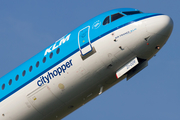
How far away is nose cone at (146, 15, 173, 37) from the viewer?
28.3 metres

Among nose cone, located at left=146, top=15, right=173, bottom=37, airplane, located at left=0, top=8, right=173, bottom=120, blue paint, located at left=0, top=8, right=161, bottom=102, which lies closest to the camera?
nose cone, located at left=146, top=15, right=173, bottom=37

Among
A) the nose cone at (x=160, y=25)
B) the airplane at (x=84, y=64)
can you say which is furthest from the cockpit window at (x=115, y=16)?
the nose cone at (x=160, y=25)

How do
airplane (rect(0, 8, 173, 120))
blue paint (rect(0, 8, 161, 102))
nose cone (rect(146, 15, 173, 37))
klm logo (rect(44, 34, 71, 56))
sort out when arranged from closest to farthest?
1. nose cone (rect(146, 15, 173, 37))
2. airplane (rect(0, 8, 173, 120))
3. blue paint (rect(0, 8, 161, 102))
4. klm logo (rect(44, 34, 71, 56))

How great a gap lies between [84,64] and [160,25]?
21.4 feet

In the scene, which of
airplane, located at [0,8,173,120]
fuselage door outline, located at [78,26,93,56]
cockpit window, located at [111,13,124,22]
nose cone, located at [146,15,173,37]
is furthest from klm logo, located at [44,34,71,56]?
nose cone, located at [146,15,173,37]

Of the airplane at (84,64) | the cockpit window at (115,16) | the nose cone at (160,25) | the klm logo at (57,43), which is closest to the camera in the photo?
the nose cone at (160,25)

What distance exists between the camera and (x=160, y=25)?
28359 mm

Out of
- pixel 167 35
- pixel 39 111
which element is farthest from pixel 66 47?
pixel 167 35

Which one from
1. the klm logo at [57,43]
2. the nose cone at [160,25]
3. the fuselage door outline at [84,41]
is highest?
the klm logo at [57,43]

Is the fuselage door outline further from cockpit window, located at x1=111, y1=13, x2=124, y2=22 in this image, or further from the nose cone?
the nose cone

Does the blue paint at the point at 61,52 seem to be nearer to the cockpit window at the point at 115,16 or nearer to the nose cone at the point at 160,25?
the cockpit window at the point at 115,16

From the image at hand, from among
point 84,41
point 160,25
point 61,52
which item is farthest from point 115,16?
point 61,52

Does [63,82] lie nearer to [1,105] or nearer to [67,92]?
[67,92]

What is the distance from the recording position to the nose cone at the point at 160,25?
28.3 m
